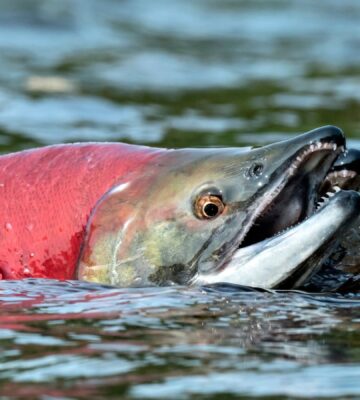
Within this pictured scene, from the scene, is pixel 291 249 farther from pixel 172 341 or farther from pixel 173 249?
pixel 172 341

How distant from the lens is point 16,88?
1144cm

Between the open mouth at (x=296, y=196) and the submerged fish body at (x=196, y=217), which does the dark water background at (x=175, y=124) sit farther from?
the open mouth at (x=296, y=196)

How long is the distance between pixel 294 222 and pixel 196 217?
0.35 m

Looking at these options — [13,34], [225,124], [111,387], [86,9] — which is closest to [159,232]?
[111,387]

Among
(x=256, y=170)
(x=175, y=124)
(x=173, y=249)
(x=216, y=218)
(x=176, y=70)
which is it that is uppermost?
(x=176, y=70)

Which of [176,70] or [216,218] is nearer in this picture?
[216,218]

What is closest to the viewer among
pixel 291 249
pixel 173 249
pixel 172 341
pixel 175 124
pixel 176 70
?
pixel 172 341

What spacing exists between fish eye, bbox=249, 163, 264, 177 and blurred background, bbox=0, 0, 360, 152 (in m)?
4.12

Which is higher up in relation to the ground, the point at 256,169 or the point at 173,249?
the point at 256,169

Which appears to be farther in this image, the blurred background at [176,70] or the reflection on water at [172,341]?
the blurred background at [176,70]

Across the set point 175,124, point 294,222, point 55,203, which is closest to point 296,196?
point 294,222

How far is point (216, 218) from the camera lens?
4988 mm

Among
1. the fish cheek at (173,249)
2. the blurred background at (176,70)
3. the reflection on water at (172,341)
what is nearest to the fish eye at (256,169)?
the fish cheek at (173,249)

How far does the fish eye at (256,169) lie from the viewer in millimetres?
5008
